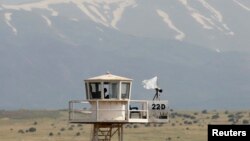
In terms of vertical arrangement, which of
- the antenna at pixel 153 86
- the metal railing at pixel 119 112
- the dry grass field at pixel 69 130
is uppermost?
the dry grass field at pixel 69 130

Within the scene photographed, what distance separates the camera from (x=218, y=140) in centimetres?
3238

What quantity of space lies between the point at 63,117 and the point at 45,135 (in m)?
51.5

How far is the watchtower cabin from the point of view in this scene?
37531 millimetres

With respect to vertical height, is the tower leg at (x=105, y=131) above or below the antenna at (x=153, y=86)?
below

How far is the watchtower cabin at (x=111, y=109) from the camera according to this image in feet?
123

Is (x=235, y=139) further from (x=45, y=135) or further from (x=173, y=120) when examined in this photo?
(x=173, y=120)

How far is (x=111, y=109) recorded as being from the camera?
3769 centimetres

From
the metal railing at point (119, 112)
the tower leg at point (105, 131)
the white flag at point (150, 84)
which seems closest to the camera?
the metal railing at point (119, 112)

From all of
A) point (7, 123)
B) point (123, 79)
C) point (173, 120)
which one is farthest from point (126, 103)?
point (173, 120)

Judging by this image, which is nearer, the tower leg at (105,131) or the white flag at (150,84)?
the tower leg at (105,131)

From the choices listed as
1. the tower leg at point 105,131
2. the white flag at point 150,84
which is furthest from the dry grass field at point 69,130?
the tower leg at point 105,131

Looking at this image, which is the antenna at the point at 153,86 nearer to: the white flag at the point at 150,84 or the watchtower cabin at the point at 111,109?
the white flag at the point at 150,84

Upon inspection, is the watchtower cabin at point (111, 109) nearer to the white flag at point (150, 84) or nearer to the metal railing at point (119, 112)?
the metal railing at point (119, 112)

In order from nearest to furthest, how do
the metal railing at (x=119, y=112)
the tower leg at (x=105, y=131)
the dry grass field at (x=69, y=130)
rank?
the metal railing at (x=119, y=112), the tower leg at (x=105, y=131), the dry grass field at (x=69, y=130)
